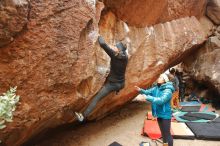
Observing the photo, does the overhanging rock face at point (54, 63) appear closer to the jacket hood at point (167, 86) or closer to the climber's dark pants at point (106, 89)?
the climber's dark pants at point (106, 89)

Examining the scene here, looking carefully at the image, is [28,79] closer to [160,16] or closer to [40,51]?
[40,51]

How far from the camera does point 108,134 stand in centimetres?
909

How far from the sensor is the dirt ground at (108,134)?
27.2 feet

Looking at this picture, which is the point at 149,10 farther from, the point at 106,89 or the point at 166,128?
the point at 166,128

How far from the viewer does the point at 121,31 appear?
852cm

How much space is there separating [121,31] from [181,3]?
13.0ft

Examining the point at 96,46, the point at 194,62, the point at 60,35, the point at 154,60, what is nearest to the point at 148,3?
the point at 154,60

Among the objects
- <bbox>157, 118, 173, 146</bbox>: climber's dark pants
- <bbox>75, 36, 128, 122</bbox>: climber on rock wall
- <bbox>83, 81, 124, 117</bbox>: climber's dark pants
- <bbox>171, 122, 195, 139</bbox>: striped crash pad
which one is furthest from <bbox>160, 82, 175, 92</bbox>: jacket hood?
<bbox>171, 122, 195, 139</bbox>: striped crash pad

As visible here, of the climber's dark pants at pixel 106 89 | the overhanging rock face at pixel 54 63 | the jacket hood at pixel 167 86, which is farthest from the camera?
the climber's dark pants at pixel 106 89

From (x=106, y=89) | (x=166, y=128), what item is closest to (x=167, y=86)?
(x=166, y=128)

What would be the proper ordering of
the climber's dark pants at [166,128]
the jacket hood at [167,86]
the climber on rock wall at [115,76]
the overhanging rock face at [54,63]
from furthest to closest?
the climber on rock wall at [115,76], the climber's dark pants at [166,128], the jacket hood at [167,86], the overhanging rock face at [54,63]

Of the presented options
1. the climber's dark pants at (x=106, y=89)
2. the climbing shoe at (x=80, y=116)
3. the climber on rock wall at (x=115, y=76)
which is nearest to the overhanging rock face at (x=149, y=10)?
the climber on rock wall at (x=115, y=76)

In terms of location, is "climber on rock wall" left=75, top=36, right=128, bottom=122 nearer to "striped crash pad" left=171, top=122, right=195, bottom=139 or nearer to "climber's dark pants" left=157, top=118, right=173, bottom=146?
"climber's dark pants" left=157, top=118, right=173, bottom=146

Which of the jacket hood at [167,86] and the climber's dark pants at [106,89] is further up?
the jacket hood at [167,86]
